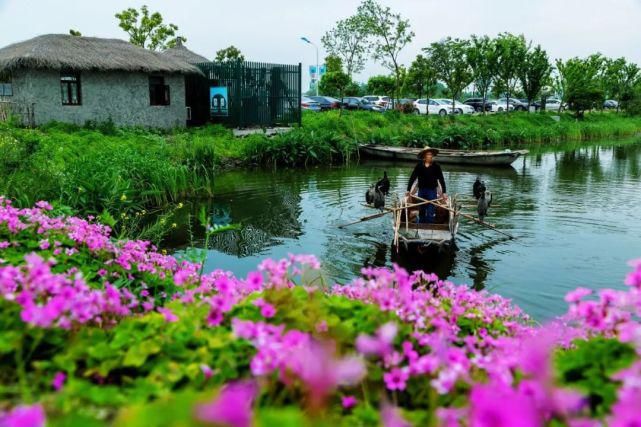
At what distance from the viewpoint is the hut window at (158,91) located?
85.4 ft

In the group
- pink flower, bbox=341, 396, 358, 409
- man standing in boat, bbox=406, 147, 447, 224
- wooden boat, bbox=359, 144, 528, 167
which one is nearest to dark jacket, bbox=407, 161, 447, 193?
man standing in boat, bbox=406, 147, 447, 224

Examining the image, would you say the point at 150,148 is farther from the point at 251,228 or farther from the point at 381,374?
the point at 381,374

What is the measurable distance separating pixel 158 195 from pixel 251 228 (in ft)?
9.05

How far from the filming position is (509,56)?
44.7 metres

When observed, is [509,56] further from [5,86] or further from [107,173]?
[107,173]

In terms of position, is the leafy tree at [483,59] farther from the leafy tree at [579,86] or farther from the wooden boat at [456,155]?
the wooden boat at [456,155]

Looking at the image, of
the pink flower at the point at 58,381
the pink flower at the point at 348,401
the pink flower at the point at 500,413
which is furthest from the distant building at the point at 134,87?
the pink flower at the point at 500,413

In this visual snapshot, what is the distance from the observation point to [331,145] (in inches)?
1019

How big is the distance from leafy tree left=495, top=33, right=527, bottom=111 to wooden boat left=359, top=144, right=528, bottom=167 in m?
23.1

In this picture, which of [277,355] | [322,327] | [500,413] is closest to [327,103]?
[322,327]

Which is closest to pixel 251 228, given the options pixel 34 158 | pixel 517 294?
pixel 34 158

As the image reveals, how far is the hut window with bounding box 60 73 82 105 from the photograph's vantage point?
915 inches

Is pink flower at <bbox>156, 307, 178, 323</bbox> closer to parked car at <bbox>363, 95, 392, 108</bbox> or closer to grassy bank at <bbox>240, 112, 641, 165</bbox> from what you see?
grassy bank at <bbox>240, 112, 641, 165</bbox>

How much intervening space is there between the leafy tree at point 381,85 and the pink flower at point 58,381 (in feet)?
175
